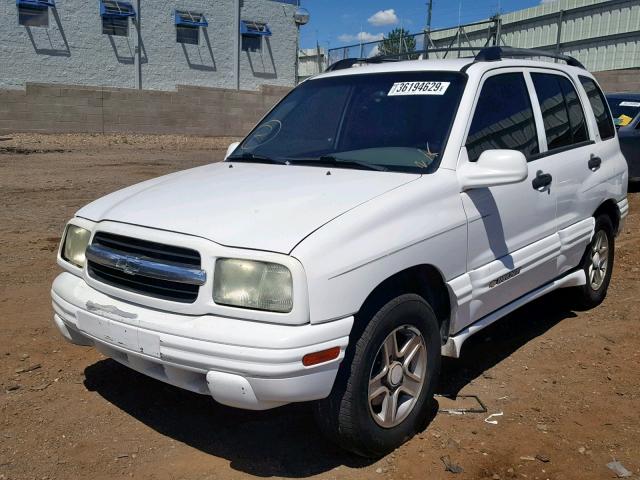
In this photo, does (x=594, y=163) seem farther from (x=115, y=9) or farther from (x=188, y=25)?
(x=188, y=25)

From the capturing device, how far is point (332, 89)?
185 inches

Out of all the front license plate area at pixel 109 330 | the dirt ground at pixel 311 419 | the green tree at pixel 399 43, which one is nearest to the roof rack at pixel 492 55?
the dirt ground at pixel 311 419

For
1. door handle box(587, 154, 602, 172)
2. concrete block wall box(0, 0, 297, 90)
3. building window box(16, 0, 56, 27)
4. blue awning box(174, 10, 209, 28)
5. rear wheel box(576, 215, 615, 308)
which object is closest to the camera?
door handle box(587, 154, 602, 172)

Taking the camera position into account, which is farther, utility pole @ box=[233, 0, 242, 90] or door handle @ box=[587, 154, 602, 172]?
utility pole @ box=[233, 0, 242, 90]

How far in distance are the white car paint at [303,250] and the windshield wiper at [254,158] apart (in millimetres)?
100

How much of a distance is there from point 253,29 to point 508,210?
98.6ft

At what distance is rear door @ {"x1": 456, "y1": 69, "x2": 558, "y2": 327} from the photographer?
12.7ft

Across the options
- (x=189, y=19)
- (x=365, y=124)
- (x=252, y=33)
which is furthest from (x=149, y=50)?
(x=365, y=124)

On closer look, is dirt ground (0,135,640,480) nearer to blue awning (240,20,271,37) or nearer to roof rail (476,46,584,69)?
roof rail (476,46,584,69)

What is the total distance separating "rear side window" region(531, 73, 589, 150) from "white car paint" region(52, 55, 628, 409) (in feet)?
1.26

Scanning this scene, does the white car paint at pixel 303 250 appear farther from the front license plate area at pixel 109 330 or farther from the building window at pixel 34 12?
the building window at pixel 34 12

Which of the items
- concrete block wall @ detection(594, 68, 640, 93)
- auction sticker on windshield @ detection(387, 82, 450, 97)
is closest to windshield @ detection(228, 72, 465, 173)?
auction sticker on windshield @ detection(387, 82, 450, 97)

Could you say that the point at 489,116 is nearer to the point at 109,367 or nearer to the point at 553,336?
the point at 553,336

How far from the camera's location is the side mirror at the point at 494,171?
3666mm
